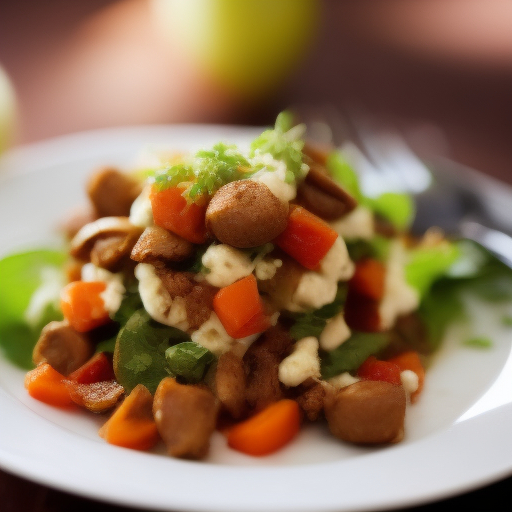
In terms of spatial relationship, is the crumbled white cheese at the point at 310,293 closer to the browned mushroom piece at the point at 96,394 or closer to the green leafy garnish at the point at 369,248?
the green leafy garnish at the point at 369,248

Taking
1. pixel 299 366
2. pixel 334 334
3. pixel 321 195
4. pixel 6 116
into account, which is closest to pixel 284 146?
pixel 321 195

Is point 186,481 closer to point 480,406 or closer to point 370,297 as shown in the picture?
point 480,406

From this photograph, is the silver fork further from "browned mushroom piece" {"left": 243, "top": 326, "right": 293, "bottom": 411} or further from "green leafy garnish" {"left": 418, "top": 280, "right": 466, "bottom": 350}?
"browned mushroom piece" {"left": 243, "top": 326, "right": 293, "bottom": 411}

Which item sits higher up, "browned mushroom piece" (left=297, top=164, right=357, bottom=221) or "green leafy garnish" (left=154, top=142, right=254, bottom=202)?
"green leafy garnish" (left=154, top=142, right=254, bottom=202)

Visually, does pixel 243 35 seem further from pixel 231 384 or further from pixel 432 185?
pixel 231 384

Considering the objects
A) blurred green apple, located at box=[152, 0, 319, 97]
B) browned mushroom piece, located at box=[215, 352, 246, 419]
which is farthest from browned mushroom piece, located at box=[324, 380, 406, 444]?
blurred green apple, located at box=[152, 0, 319, 97]

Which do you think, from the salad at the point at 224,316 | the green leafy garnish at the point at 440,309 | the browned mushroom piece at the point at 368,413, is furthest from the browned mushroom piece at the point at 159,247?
the green leafy garnish at the point at 440,309

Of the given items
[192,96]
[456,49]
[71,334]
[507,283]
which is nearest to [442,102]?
[456,49]
